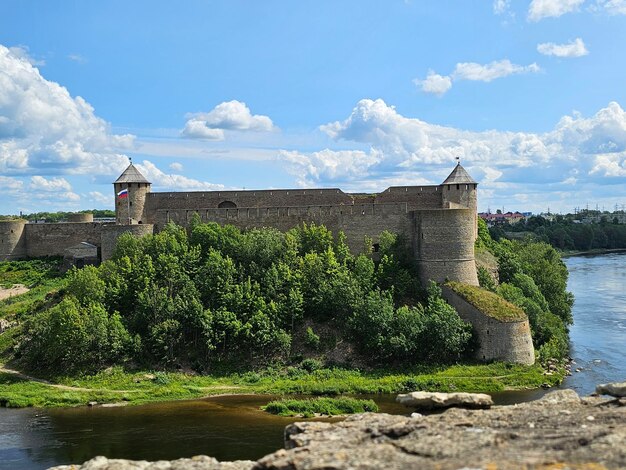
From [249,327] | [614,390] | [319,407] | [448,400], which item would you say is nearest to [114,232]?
[249,327]

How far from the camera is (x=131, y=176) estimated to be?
35.5 meters

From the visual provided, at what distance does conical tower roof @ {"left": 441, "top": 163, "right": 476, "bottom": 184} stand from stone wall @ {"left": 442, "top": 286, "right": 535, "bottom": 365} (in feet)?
27.5

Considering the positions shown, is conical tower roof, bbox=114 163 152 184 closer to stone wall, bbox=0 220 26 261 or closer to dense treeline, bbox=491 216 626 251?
stone wall, bbox=0 220 26 261

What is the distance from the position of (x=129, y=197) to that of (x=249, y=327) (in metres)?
11.6

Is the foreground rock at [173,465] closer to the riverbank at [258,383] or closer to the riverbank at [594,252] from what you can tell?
the riverbank at [258,383]

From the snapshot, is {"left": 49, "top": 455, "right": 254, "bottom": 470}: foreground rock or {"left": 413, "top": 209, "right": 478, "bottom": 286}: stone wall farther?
{"left": 413, "top": 209, "right": 478, "bottom": 286}: stone wall

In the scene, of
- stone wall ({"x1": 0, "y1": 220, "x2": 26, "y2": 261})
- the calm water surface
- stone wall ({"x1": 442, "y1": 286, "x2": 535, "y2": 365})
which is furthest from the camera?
stone wall ({"x1": 0, "y1": 220, "x2": 26, "y2": 261})

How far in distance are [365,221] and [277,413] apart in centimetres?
1328

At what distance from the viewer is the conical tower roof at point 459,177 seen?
1344 inches

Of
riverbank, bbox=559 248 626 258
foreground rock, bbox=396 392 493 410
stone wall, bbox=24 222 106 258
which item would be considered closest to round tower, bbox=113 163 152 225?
stone wall, bbox=24 222 106 258

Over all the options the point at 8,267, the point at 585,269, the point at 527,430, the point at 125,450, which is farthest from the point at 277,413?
the point at 585,269

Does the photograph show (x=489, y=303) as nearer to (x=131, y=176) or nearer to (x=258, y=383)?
(x=258, y=383)

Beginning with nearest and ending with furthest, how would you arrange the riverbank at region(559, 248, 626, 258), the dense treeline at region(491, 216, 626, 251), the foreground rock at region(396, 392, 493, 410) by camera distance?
the foreground rock at region(396, 392, 493, 410) → the riverbank at region(559, 248, 626, 258) → the dense treeline at region(491, 216, 626, 251)

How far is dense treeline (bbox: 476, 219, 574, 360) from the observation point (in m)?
30.8
